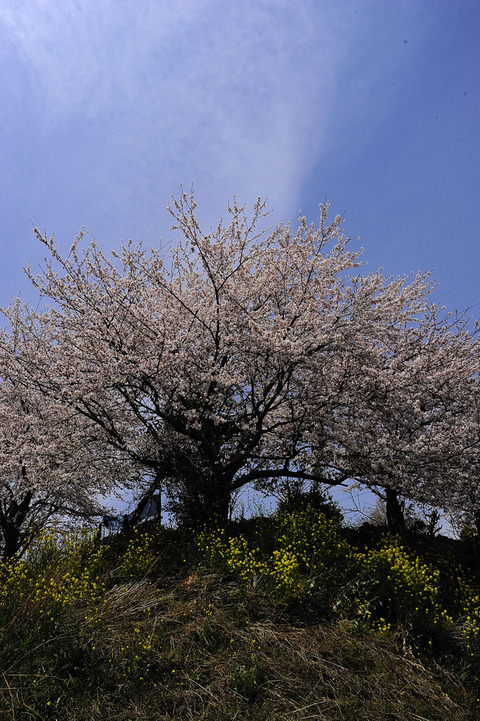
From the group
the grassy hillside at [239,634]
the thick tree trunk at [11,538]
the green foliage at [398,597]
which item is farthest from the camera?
the thick tree trunk at [11,538]

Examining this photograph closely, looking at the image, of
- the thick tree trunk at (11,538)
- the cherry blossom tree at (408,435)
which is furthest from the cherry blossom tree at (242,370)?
the thick tree trunk at (11,538)

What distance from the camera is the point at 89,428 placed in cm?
1070

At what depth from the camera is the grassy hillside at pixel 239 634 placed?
5.26 m

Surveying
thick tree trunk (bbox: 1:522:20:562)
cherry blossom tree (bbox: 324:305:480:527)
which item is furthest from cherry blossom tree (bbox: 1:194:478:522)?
thick tree trunk (bbox: 1:522:20:562)

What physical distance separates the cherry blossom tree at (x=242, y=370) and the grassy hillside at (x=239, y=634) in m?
1.76

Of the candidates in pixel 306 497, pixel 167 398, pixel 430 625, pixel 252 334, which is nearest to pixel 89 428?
pixel 167 398

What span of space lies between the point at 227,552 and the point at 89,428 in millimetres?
4418

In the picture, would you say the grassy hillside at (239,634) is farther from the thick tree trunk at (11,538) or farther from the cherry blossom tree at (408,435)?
the thick tree trunk at (11,538)

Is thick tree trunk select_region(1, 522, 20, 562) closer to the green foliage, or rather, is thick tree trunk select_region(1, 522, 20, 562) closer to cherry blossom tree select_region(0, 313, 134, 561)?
cherry blossom tree select_region(0, 313, 134, 561)

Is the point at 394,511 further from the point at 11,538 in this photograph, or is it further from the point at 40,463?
the point at 11,538

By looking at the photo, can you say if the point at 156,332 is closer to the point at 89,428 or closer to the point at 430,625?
the point at 89,428

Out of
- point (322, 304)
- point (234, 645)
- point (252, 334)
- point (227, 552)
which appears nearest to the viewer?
point (234, 645)

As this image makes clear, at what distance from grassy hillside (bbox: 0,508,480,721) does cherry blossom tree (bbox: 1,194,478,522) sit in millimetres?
1755

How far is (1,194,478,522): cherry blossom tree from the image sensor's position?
9.30 m
